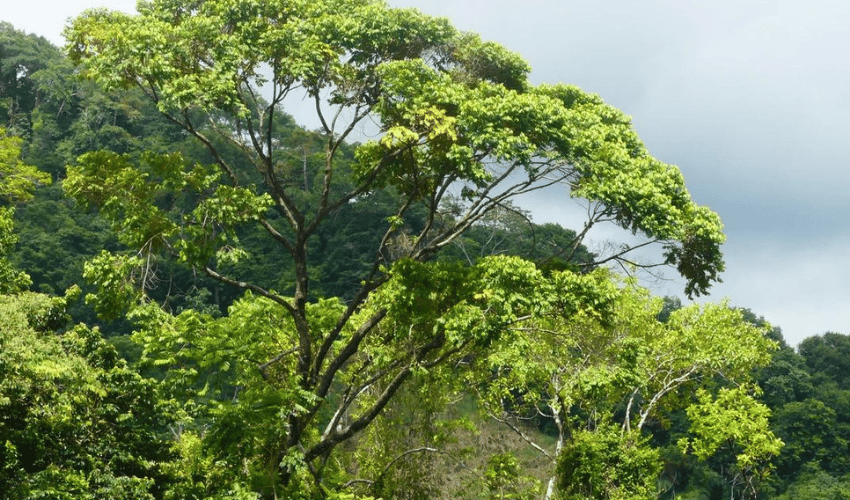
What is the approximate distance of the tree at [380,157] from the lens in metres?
13.9

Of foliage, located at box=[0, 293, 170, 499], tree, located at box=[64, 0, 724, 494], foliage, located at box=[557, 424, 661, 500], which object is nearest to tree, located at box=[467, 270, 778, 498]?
foliage, located at box=[557, 424, 661, 500]

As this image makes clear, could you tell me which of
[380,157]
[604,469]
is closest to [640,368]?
[604,469]

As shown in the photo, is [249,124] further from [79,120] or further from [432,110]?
[79,120]

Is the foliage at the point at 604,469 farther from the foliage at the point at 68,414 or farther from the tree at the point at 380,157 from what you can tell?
the foliage at the point at 68,414

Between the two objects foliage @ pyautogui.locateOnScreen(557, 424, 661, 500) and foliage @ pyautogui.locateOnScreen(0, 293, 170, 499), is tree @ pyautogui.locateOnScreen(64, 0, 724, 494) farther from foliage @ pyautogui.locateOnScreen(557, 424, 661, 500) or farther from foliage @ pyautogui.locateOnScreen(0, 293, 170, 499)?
foliage @ pyautogui.locateOnScreen(557, 424, 661, 500)

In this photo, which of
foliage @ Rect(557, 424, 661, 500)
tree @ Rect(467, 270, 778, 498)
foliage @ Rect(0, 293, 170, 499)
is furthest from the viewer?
tree @ Rect(467, 270, 778, 498)

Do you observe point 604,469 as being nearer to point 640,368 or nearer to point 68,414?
point 640,368

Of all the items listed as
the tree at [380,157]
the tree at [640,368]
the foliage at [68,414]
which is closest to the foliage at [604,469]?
the tree at [640,368]

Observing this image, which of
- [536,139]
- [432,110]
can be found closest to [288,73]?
[432,110]

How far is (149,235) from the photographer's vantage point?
14.6 meters

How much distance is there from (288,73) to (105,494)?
22.5ft

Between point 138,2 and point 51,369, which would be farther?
point 138,2

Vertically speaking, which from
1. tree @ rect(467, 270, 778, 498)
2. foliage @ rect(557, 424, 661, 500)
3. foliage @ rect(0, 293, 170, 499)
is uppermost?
tree @ rect(467, 270, 778, 498)

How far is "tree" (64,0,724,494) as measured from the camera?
1390 cm
